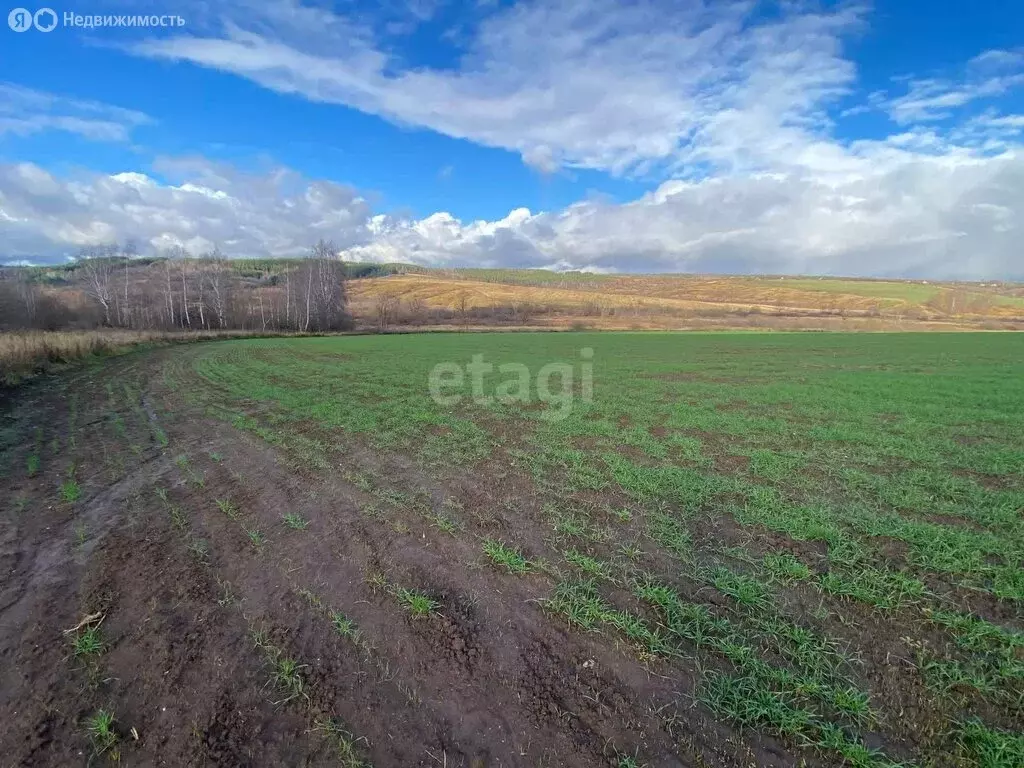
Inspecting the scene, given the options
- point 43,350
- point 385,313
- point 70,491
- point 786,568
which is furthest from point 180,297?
point 786,568

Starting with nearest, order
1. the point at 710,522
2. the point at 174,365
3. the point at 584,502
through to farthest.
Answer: the point at 710,522 → the point at 584,502 → the point at 174,365

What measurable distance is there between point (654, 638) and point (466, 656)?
1.73 m

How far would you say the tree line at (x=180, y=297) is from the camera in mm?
55250

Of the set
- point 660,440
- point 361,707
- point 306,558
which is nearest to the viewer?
point 361,707

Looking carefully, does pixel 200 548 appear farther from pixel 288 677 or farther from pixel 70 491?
pixel 70 491

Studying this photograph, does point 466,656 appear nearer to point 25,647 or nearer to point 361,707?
point 361,707

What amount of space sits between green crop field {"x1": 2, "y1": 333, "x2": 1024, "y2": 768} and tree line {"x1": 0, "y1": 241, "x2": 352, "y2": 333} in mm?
60053

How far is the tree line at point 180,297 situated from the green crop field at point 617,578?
60.1 meters

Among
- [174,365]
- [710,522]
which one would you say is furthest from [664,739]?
[174,365]

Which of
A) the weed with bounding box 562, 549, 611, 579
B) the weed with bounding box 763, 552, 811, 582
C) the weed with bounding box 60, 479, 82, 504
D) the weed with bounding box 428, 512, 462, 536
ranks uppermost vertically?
the weed with bounding box 763, 552, 811, 582

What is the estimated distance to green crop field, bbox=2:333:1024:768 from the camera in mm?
3404

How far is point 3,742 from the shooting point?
324 cm

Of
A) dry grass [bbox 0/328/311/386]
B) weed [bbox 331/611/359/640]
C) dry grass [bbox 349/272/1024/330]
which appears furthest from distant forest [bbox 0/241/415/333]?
weed [bbox 331/611/359/640]

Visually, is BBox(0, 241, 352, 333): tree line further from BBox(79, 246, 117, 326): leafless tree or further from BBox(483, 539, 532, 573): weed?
BBox(483, 539, 532, 573): weed
